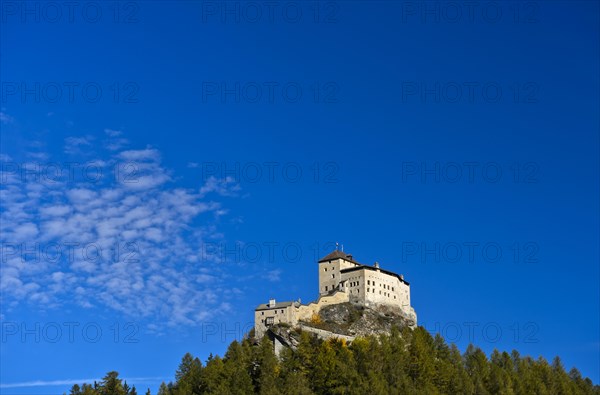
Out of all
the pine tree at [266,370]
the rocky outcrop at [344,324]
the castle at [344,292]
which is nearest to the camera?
the pine tree at [266,370]

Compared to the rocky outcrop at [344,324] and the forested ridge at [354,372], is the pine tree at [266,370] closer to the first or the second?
the forested ridge at [354,372]

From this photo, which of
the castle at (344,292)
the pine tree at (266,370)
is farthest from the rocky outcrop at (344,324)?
the pine tree at (266,370)

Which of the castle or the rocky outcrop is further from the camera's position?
the castle

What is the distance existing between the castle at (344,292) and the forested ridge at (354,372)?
6.01 metres

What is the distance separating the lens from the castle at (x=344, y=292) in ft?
381

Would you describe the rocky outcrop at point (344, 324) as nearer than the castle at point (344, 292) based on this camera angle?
Yes

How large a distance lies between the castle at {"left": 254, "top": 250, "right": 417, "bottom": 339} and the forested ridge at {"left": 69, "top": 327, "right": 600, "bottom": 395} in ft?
19.7

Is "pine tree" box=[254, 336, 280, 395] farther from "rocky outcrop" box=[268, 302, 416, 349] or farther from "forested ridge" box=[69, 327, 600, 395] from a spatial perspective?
"rocky outcrop" box=[268, 302, 416, 349]

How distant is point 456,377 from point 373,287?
22.9m

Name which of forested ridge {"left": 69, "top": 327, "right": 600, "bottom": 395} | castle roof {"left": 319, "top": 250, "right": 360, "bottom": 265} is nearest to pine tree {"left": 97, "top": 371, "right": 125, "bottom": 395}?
forested ridge {"left": 69, "top": 327, "right": 600, "bottom": 395}

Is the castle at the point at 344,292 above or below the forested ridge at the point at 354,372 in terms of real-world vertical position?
above

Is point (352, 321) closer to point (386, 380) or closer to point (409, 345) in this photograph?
point (409, 345)

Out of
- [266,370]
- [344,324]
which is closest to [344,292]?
[344,324]

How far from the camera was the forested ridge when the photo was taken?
95188mm
